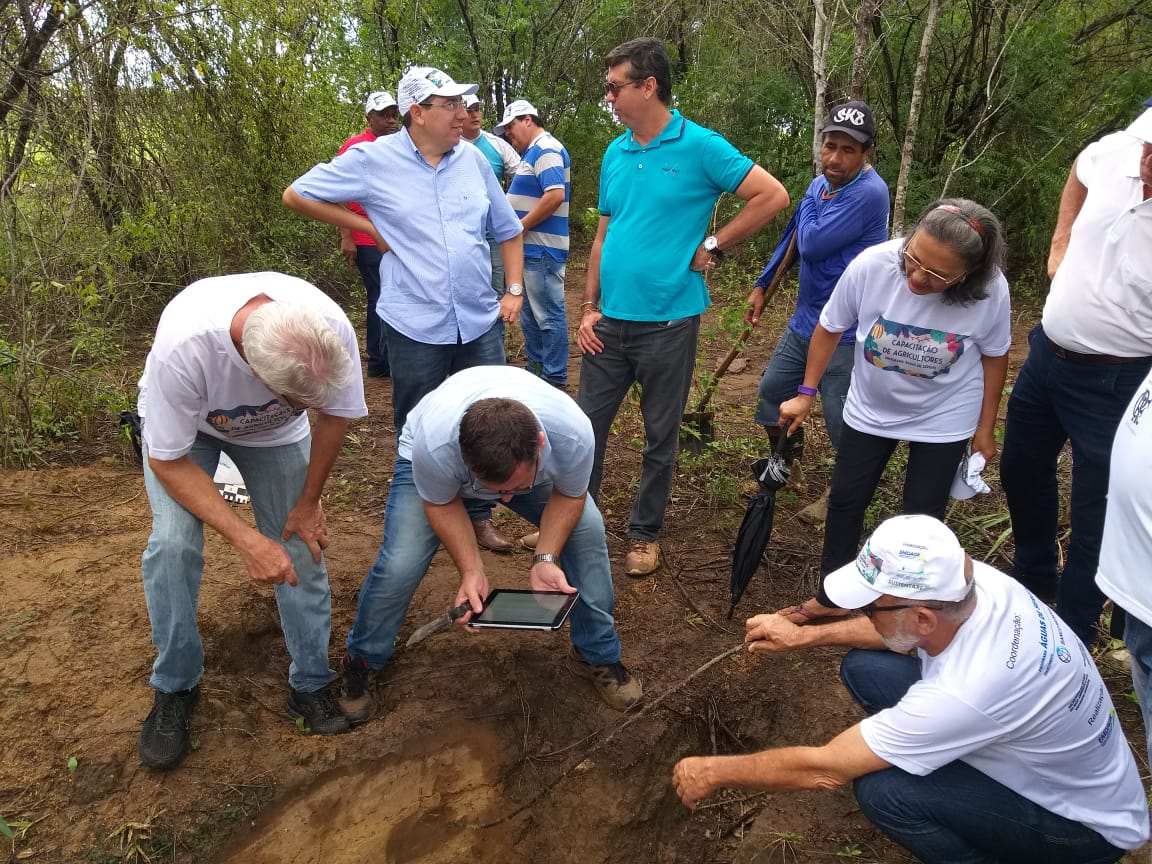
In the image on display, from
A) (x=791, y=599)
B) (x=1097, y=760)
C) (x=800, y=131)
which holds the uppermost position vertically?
(x=800, y=131)

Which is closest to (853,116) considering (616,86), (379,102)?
(616,86)

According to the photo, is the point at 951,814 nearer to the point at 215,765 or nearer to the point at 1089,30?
the point at 215,765

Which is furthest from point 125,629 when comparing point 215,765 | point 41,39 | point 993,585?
point 41,39

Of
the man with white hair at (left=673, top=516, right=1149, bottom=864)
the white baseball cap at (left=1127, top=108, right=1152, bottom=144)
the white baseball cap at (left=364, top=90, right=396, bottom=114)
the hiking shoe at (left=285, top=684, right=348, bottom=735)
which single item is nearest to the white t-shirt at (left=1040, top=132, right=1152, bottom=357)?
the white baseball cap at (left=1127, top=108, right=1152, bottom=144)

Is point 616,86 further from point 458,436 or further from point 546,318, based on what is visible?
point 546,318

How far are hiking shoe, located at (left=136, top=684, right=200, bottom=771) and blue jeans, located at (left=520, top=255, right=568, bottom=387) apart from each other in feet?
10.9

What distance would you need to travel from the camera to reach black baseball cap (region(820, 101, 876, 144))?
341 centimetres

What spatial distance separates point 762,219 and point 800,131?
688cm

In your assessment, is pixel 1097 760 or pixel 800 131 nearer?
pixel 1097 760

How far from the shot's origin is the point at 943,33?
329 inches

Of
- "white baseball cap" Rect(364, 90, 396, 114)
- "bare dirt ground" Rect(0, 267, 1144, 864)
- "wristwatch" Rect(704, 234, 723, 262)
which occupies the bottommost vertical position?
"bare dirt ground" Rect(0, 267, 1144, 864)

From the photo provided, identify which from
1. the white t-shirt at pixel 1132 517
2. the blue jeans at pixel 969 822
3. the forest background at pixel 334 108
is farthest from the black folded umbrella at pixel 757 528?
the forest background at pixel 334 108

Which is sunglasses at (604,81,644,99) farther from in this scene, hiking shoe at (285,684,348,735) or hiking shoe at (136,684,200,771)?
hiking shoe at (136,684,200,771)

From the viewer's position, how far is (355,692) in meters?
2.94
